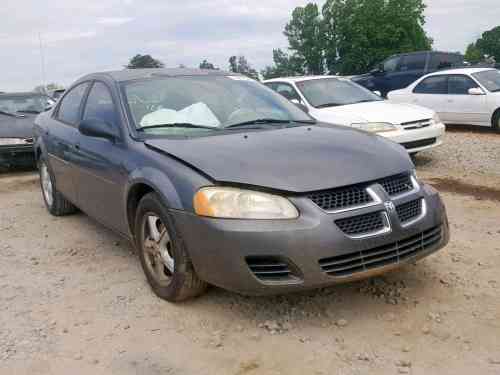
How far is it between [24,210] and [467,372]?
5402 millimetres

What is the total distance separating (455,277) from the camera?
3836 millimetres

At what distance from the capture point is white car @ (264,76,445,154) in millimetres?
7789

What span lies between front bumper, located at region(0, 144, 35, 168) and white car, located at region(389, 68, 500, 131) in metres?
6.87

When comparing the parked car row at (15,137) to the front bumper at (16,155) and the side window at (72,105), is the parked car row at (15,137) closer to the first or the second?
the front bumper at (16,155)

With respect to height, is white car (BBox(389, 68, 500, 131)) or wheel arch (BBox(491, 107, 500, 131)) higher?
white car (BBox(389, 68, 500, 131))

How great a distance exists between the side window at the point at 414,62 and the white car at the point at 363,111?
7137 mm

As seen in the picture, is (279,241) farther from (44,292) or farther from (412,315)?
(44,292)

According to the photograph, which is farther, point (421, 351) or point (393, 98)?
point (393, 98)

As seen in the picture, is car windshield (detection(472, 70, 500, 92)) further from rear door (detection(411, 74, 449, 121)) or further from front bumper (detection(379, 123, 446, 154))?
front bumper (detection(379, 123, 446, 154))

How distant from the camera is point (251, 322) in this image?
3.35 m

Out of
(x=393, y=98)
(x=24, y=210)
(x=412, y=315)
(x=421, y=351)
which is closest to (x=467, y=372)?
(x=421, y=351)

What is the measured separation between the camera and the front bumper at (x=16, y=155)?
9148mm

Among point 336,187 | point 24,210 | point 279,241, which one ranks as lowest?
point 24,210

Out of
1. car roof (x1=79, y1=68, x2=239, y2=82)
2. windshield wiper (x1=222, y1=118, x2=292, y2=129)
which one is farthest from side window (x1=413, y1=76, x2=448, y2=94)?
windshield wiper (x1=222, y1=118, x2=292, y2=129)
